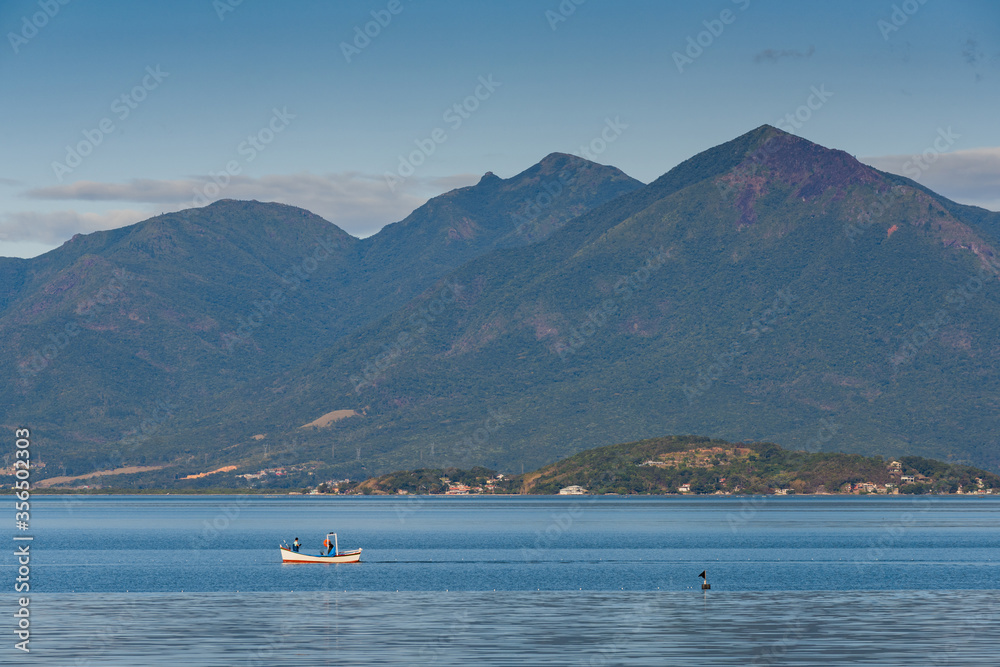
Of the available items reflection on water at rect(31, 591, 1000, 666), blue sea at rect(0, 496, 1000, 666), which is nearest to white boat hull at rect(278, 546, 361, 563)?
blue sea at rect(0, 496, 1000, 666)

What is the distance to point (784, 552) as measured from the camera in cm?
15325

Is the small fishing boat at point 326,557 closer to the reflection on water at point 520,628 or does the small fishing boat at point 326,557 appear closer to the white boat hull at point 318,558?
the white boat hull at point 318,558

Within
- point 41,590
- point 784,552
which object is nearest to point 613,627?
point 41,590

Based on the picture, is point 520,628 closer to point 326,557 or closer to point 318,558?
point 326,557

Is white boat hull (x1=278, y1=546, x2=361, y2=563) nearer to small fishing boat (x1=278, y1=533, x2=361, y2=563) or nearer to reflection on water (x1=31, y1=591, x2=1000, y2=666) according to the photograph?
small fishing boat (x1=278, y1=533, x2=361, y2=563)

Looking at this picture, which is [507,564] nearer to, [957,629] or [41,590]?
[41,590]

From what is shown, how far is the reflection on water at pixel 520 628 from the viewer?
6188 cm

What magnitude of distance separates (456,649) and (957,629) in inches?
1112

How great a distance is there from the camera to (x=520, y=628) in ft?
238

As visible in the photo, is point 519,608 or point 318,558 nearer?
point 519,608

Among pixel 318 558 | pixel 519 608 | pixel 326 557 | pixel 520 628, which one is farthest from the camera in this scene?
pixel 318 558

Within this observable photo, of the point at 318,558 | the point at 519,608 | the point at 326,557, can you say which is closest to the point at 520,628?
the point at 519,608

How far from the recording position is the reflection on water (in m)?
61.9

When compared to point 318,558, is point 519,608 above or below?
below
